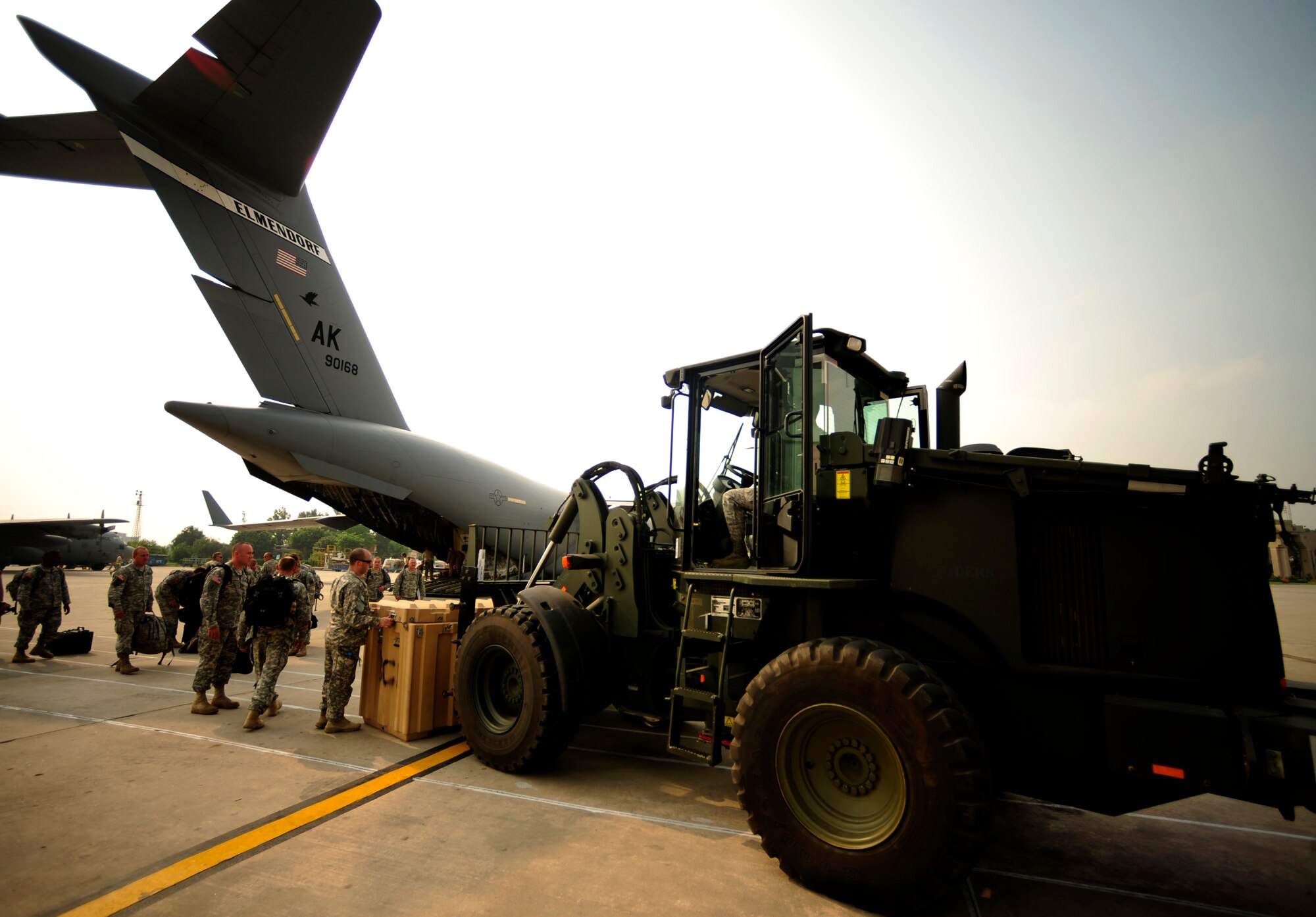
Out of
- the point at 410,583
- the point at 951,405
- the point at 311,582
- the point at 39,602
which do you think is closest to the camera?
the point at 951,405

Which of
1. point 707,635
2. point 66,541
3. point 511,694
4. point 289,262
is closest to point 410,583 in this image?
point 289,262

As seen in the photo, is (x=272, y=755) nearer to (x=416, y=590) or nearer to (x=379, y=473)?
(x=379, y=473)

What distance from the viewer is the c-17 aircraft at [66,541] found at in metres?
28.6

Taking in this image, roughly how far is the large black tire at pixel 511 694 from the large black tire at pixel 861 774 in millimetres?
1648

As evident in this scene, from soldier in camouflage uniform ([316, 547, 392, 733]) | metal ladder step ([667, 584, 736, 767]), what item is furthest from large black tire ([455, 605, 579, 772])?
soldier in camouflage uniform ([316, 547, 392, 733])

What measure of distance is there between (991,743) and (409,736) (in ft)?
14.6

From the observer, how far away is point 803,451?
3.47 metres

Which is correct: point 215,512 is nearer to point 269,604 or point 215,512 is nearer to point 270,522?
point 270,522

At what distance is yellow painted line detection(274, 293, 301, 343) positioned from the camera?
9.66 metres

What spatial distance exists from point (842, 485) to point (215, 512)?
32308mm

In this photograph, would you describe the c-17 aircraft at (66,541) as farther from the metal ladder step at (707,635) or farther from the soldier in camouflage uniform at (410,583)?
the metal ladder step at (707,635)

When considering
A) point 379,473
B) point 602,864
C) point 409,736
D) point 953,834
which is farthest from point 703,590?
point 379,473

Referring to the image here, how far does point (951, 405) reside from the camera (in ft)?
15.3

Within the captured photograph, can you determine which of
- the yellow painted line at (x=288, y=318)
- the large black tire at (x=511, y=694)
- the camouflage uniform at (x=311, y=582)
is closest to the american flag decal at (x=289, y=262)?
the yellow painted line at (x=288, y=318)
